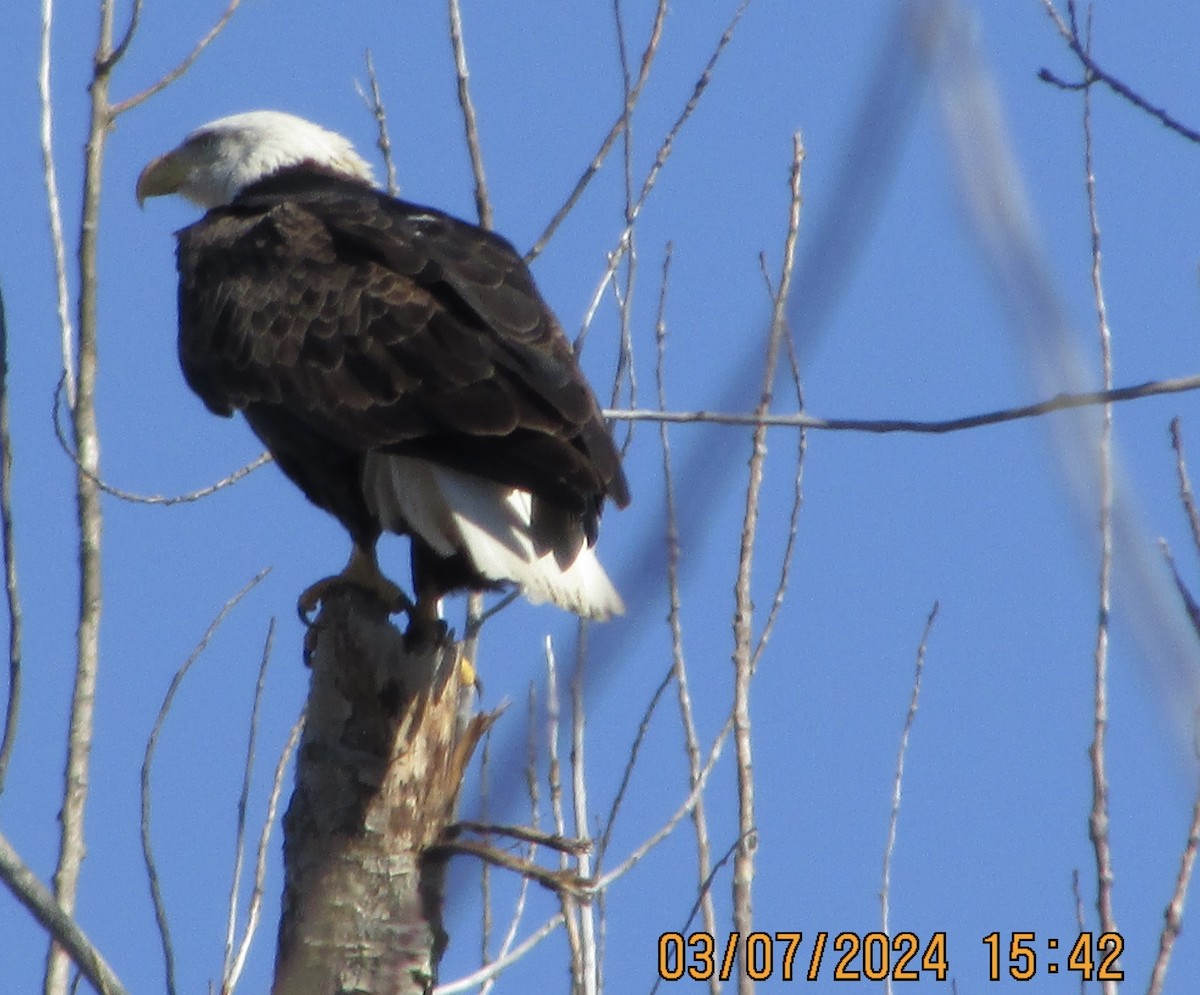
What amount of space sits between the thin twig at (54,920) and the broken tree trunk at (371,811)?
680 mm

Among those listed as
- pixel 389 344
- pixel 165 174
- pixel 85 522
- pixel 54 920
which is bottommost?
pixel 54 920

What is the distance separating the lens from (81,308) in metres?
3.38

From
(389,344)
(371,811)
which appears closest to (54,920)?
(371,811)

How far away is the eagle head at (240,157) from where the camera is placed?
20.3ft

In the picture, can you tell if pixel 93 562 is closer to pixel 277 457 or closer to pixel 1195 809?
pixel 277 457

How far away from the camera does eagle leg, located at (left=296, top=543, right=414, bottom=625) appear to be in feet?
14.1

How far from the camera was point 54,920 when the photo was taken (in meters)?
2.25

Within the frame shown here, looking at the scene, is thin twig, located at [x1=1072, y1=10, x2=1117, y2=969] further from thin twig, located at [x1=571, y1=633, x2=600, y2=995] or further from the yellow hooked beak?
the yellow hooked beak

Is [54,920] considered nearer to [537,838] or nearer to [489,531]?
[537,838]

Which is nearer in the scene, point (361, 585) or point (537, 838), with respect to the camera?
point (537, 838)

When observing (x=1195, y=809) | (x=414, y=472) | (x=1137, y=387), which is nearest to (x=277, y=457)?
(x=414, y=472)

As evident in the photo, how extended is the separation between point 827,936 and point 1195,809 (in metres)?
1.05

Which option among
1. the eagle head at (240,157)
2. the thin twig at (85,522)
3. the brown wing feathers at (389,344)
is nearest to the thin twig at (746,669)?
the brown wing feathers at (389,344)

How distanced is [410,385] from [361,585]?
1.83ft
